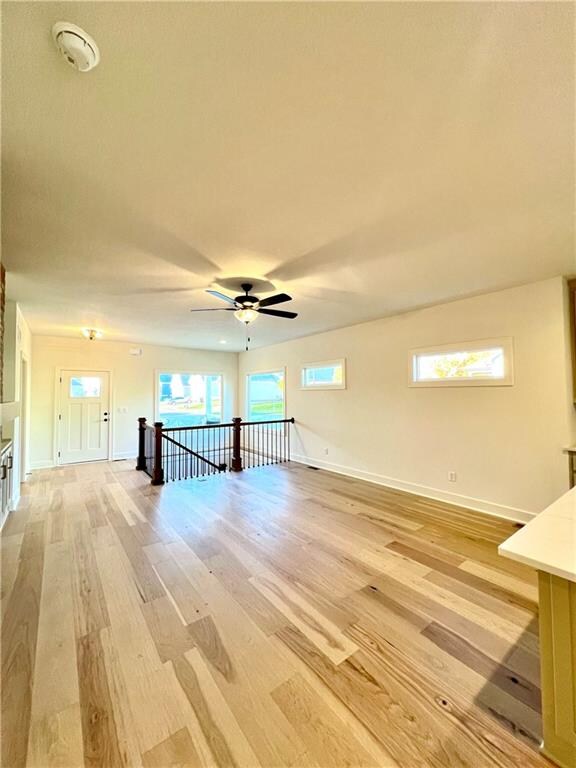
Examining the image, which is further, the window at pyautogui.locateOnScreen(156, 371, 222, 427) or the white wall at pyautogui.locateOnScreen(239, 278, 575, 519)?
the window at pyautogui.locateOnScreen(156, 371, 222, 427)

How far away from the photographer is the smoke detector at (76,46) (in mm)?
981

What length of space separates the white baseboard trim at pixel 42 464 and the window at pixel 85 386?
53.7 inches

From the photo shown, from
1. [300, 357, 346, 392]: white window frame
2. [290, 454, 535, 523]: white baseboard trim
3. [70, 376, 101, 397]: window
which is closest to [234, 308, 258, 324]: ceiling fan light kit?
[300, 357, 346, 392]: white window frame

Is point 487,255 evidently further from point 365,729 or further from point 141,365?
point 141,365

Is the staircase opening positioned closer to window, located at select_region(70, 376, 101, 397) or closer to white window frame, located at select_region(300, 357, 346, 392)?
white window frame, located at select_region(300, 357, 346, 392)

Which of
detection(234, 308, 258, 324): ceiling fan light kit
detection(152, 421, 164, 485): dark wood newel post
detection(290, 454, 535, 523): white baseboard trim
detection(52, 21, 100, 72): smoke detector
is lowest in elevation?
detection(290, 454, 535, 523): white baseboard trim

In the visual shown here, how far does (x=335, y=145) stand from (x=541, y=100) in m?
0.85

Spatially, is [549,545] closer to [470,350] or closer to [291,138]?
[291,138]

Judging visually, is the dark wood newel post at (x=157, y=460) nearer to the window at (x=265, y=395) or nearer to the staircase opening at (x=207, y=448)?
the staircase opening at (x=207, y=448)

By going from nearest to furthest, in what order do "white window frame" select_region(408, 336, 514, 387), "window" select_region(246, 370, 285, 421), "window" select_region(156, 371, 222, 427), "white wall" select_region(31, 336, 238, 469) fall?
"white window frame" select_region(408, 336, 514, 387) → "white wall" select_region(31, 336, 238, 469) → "window" select_region(246, 370, 285, 421) → "window" select_region(156, 371, 222, 427)

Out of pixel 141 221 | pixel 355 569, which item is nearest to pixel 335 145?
pixel 141 221

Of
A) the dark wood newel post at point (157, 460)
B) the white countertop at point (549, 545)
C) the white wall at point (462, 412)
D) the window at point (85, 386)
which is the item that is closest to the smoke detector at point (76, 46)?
the white countertop at point (549, 545)

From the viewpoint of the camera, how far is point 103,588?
2.26 meters

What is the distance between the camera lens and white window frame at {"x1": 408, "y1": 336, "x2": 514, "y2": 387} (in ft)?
11.4
